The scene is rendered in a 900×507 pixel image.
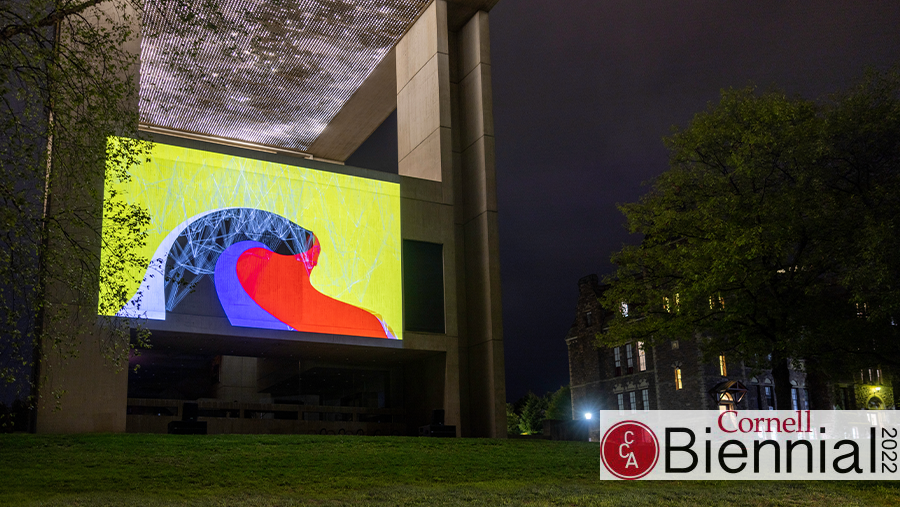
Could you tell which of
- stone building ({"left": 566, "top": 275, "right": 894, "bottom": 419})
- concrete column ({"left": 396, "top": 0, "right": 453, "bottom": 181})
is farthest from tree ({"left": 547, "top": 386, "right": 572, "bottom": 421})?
concrete column ({"left": 396, "top": 0, "right": 453, "bottom": 181})

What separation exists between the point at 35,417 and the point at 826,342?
69.9 ft

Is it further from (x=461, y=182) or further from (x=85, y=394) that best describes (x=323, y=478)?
(x=461, y=182)

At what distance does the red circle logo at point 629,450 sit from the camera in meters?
16.2

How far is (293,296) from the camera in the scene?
979 inches

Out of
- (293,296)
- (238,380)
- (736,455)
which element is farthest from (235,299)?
(736,455)

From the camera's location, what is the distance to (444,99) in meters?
28.9

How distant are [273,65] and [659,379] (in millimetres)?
30852

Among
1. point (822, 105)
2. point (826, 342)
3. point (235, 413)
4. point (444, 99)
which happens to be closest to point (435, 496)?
point (826, 342)

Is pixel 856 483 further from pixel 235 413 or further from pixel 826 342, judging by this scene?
pixel 235 413

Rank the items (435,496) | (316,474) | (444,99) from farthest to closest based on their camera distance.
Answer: (444,99), (316,474), (435,496)

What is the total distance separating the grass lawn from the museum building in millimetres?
4765

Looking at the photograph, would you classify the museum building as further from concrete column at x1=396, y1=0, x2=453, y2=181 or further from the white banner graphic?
the white banner graphic

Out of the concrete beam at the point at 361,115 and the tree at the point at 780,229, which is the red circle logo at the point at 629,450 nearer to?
the tree at the point at 780,229

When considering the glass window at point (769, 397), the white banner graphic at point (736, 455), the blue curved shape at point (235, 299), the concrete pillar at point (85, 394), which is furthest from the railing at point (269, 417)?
the glass window at point (769, 397)
